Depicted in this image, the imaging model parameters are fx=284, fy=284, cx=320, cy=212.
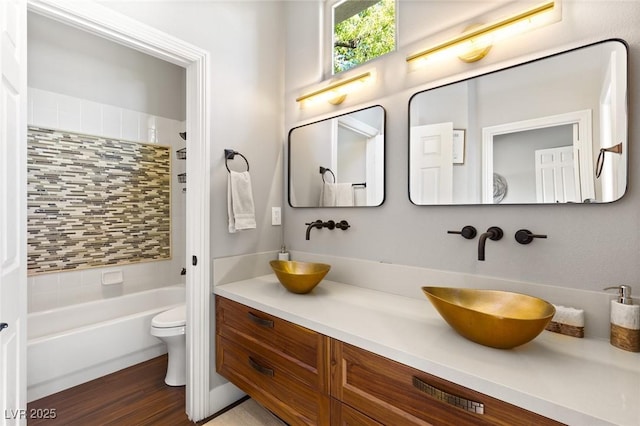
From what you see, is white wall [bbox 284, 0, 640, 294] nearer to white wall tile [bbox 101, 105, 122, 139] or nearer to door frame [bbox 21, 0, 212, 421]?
door frame [bbox 21, 0, 212, 421]

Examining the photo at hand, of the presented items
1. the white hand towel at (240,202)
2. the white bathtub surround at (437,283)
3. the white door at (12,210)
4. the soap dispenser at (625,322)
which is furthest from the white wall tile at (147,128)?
the soap dispenser at (625,322)

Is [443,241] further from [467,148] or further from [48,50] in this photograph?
[48,50]

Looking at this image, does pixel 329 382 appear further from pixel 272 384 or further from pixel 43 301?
pixel 43 301

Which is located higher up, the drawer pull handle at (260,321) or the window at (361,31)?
the window at (361,31)

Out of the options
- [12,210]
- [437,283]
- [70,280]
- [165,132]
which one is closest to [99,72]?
[165,132]

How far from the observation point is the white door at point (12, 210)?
964mm

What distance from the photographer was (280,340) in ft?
4.47

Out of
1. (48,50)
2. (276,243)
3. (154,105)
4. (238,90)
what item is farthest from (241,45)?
(48,50)

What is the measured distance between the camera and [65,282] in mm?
2367

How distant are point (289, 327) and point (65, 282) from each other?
2.25 metres

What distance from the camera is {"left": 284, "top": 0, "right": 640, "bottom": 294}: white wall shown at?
102 centimetres

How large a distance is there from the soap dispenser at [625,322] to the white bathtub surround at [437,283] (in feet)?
0.22

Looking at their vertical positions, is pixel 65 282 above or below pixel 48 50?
below

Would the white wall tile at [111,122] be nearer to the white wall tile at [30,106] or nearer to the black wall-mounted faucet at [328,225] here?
the white wall tile at [30,106]
